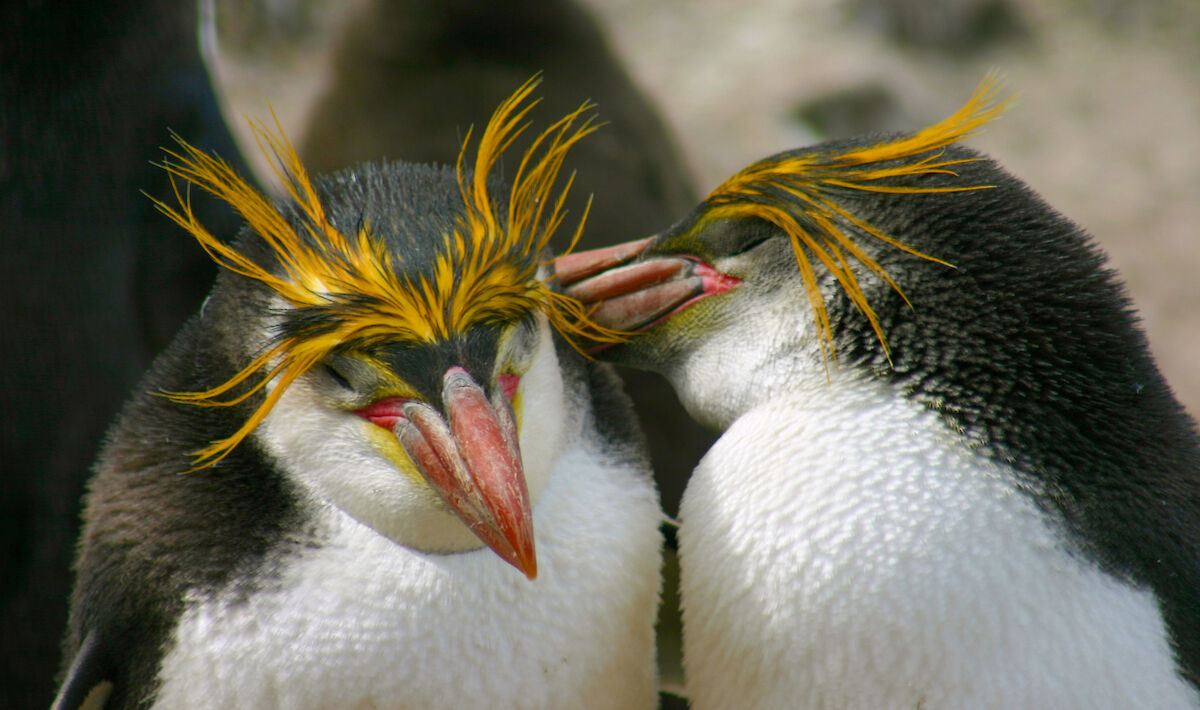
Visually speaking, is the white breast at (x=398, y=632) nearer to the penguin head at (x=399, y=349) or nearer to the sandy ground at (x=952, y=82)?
the penguin head at (x=399, y=349)

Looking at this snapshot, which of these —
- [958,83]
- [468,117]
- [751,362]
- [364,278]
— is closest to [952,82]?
[958,83]

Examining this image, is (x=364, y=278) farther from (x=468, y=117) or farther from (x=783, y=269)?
(x=468, y=117)

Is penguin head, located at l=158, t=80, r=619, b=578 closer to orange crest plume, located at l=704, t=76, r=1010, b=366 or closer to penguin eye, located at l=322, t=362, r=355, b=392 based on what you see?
penguin eye, located at l=322, t=362, r=355, b=392

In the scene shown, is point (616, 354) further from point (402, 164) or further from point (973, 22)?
point (973, 22)

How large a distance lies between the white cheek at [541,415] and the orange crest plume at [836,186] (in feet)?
1.00

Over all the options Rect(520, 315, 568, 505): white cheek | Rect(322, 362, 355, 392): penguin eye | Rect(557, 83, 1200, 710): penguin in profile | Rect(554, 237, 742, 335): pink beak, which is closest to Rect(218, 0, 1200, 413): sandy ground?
Rect(554, 237, 742, 335): pink beak

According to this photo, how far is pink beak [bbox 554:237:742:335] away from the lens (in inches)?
55.0

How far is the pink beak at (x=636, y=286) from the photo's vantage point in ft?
4.58

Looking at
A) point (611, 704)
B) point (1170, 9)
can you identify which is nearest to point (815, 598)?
point (611, 704)

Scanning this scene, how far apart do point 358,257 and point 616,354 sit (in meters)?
0.47

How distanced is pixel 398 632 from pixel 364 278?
362 millimetres

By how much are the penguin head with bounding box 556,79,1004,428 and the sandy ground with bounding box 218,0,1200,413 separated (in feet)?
7.50

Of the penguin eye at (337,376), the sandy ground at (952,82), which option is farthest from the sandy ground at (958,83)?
the penguin eye at (337,376)

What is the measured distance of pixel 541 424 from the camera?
116 cm
